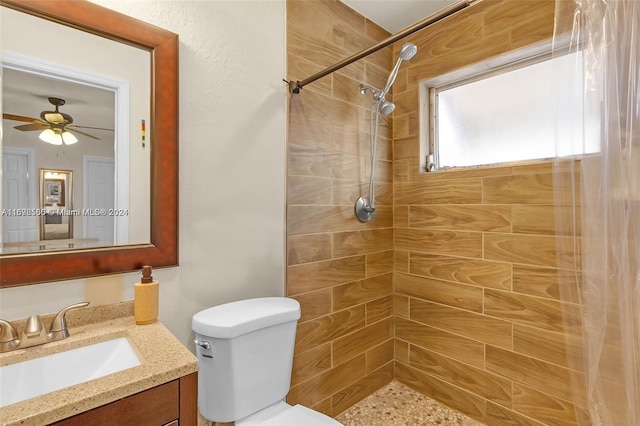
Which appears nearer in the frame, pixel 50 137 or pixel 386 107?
pixel 50 137

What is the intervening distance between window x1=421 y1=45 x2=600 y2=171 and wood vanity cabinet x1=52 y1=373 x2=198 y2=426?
1634mm

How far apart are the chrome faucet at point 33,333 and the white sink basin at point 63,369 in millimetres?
60

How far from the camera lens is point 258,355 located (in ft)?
3.83

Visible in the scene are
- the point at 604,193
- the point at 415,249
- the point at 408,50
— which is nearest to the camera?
the point at 604,193

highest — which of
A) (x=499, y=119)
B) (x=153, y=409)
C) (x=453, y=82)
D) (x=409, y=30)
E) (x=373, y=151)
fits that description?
(x=453, y=82)

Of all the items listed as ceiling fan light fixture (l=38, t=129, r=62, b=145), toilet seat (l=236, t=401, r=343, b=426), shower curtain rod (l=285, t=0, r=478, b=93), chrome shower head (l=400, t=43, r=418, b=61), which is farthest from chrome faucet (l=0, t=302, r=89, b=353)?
chrome shower head (l=400, t=43, r=418, b=61)

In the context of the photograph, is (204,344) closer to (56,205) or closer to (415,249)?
(56,205)

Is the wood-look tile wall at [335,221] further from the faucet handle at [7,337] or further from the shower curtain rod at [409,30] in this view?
the faucet handle at [7,337]

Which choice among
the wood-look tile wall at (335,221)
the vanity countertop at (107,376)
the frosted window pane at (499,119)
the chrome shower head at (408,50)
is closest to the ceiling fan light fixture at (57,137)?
the vanity countertop at (107,376)

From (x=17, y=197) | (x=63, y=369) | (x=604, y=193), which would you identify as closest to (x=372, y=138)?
(x=604, y=193)

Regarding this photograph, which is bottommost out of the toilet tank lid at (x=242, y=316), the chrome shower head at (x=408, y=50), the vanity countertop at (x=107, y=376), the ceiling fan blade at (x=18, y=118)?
the toilet tank lid at (x=242, y=316)

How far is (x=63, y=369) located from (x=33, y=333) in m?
0.13

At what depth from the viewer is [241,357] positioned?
1119 mm

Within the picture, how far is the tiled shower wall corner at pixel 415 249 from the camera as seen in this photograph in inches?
59.9
